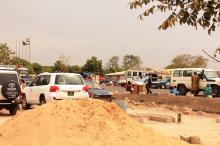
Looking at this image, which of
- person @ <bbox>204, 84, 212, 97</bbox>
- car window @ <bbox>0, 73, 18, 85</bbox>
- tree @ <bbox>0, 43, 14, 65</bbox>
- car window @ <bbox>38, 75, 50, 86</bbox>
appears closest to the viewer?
car window @ <bbox>0, 73, 18, 85</bbox>

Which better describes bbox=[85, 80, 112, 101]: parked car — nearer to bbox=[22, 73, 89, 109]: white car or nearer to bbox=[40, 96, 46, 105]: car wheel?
bbox=[22, 73, 89, 109]: white car

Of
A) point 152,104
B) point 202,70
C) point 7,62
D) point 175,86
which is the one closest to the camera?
point 152,104

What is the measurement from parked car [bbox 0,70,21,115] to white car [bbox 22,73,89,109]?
4.41 ft

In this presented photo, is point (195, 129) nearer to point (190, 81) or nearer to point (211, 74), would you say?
point (211, 74)

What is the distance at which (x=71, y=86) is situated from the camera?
71.9 feet

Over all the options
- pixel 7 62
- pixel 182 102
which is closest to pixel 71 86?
pixel 182 102

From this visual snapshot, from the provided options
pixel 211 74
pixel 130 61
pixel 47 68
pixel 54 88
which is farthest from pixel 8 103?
pixel 130 61

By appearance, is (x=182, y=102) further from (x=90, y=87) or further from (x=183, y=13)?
(x=183, y=13)

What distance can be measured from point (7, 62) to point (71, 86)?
61437 millimetres

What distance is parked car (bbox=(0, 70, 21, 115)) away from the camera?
20.8 metres

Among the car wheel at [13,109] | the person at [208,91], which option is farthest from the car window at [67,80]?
the person at [208,91]

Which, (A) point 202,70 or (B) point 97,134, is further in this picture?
(A) point 202,70

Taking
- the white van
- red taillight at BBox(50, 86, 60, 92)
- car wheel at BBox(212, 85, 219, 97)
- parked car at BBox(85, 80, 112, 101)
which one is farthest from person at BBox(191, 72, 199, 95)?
red taillight at BBox(50, 86, 60, 92)

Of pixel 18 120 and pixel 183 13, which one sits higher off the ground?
pixel 183 13
